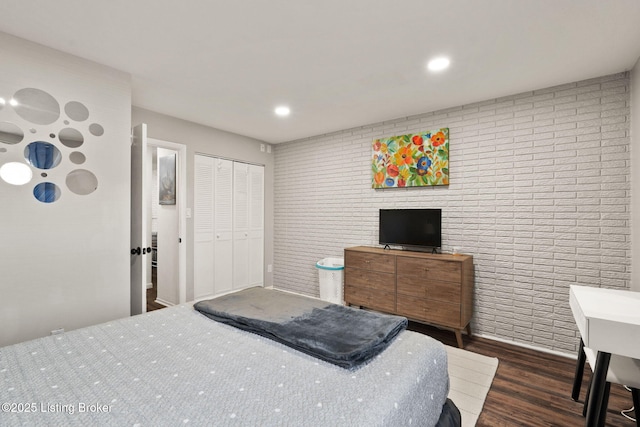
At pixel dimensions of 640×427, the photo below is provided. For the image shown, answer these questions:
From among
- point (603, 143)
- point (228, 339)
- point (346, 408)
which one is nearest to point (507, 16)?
point (603, 143)

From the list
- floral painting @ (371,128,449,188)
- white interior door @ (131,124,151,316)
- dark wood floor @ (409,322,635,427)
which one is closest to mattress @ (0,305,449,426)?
dark wood floor @ (409,322,635,427)

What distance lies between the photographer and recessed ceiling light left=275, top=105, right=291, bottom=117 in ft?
11.2

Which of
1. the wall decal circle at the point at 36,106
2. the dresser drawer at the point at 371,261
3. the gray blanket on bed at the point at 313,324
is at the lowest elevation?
the gray blanket on bed at the point at 313,324

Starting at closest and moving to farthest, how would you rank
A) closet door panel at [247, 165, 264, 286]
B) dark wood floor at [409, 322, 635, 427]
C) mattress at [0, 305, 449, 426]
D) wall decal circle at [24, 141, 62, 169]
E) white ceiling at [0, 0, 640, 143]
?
mattress at [0, 305, 449, 426], white ceiling at [0, 0, 640, 143], dark wood floor at [409, 322, 635, 427], wall decal circle at [24, 141, 62, 169], closet door panel at [247, 165, 264, 286]

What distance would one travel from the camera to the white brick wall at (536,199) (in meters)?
2.55

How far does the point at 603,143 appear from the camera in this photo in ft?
8.44

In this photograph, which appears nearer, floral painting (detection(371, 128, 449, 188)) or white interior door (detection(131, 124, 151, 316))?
white interior door (detection(131, 124, 151, 316))

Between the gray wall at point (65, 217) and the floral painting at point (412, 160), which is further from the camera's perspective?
the floral painting at point (412, 160)

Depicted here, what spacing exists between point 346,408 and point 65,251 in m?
2.40

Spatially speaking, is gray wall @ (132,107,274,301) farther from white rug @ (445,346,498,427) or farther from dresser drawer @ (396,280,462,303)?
white rug @ (445,346,498,427)

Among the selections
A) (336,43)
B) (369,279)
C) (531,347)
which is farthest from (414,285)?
(336,43)

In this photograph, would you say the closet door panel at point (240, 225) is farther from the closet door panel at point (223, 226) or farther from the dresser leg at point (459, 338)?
the dresser leg at point (459, 338)

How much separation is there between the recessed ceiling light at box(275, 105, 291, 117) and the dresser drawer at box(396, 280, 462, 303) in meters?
2.28

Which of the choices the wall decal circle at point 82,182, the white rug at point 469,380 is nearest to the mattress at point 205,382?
the white rug at point 469,380
